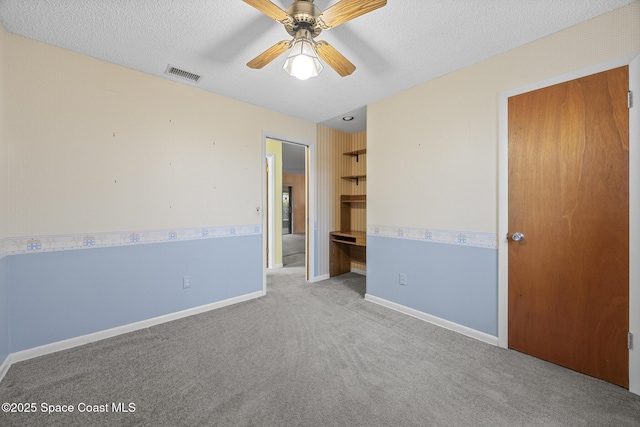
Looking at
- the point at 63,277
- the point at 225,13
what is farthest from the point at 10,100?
the point at 225,13

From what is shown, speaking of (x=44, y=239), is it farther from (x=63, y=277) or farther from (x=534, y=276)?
(x=534, y=276)

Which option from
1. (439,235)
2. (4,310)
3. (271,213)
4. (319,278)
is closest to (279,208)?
(271,213)

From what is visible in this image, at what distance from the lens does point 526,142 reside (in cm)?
201

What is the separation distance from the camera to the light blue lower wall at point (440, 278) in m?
2.24

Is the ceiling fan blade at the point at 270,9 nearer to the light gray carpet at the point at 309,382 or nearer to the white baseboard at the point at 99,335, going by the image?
the light gray carpet at the point at 309,382

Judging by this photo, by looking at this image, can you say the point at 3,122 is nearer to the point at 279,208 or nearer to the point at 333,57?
the point at 333,57

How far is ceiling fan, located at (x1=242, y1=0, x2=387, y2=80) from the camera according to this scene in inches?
52.6

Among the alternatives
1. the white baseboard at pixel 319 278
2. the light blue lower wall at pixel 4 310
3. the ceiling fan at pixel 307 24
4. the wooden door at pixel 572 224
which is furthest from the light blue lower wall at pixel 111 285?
the wooden door at pixel 572 224

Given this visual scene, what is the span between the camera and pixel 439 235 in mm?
2559

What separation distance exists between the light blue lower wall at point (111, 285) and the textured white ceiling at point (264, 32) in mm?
1698

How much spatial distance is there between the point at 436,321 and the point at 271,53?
9.06 ft

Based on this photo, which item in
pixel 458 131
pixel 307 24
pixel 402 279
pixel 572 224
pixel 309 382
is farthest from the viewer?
pixel 402 279

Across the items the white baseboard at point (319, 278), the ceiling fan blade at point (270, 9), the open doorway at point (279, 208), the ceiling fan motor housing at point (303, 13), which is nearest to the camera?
the ceiling fan blade at point (270, 9)

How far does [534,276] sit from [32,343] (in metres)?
3.92
